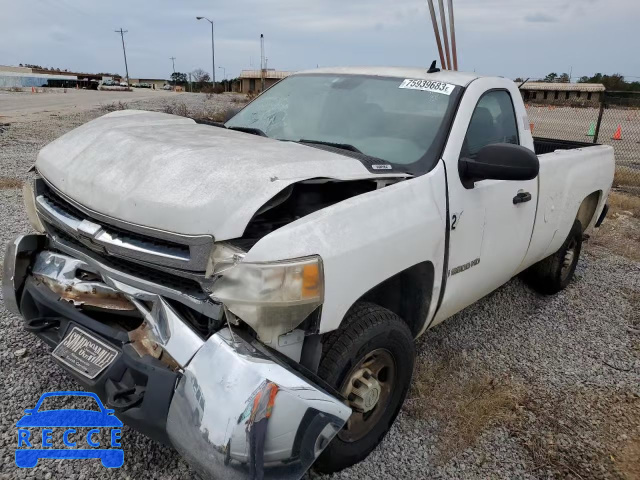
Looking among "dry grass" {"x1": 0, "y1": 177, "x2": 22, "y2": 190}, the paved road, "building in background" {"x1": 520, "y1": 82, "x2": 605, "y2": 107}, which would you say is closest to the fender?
"dry grass" {"x1": 0, "y1": 177, "x2": 22, "y2": 190}

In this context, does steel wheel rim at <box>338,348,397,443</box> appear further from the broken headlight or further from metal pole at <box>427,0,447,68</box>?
metal pole at <box>427,0,447,68</box>

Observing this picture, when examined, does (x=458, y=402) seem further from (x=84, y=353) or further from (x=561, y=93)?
(x=561, y=93)

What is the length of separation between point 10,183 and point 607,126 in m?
24.8

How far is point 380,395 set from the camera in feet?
8.37

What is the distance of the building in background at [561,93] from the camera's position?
103ft

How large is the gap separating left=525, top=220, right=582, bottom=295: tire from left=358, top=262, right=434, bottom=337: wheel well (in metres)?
2.32

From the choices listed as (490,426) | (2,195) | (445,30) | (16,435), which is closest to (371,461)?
(490,426)

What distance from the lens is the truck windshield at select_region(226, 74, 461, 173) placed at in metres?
2.93

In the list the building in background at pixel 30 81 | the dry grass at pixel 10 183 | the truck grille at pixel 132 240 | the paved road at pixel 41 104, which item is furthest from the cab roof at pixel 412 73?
the building in background at pixel 30 81

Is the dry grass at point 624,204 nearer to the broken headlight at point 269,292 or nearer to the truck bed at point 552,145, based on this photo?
the truck bed at point 552,145

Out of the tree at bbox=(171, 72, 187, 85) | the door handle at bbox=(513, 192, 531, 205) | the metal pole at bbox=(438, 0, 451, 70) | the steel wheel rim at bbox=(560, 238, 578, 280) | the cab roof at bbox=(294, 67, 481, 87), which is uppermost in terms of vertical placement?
the metal pole at bbox=(438, 0, 451, 70)

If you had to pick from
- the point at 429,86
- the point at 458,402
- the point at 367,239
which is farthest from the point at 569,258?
the point at 367,239

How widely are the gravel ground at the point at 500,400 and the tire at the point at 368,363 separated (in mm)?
136

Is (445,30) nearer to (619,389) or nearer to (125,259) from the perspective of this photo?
(619,389)
